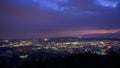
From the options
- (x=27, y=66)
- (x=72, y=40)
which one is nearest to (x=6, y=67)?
(x=27, y=66)

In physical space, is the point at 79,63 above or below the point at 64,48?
above

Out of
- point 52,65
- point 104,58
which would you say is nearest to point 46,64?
point 52,65

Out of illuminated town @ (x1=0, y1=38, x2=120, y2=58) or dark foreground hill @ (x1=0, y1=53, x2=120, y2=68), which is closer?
dark foreground hill @ (x1=0, y1=53, x2=120, y2=68)

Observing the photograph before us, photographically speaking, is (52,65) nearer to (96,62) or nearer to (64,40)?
(96,62)

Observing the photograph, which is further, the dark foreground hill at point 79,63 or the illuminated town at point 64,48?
the illuminated town at point 64,48

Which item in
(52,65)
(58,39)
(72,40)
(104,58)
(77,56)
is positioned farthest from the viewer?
(58,39)

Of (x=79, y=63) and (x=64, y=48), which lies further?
(x=64, y=48)

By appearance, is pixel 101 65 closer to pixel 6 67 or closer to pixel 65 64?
pixel 65 64

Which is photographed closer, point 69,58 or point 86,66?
point 86,66

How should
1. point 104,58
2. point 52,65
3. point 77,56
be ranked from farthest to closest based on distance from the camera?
point 77,56 < point 104,58 < point 52,65
